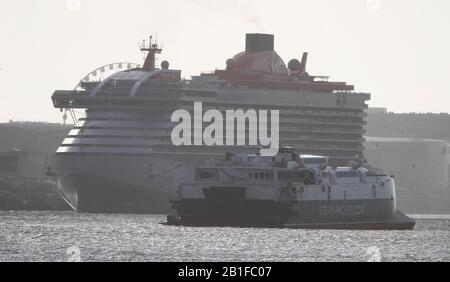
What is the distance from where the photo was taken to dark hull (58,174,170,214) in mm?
196625

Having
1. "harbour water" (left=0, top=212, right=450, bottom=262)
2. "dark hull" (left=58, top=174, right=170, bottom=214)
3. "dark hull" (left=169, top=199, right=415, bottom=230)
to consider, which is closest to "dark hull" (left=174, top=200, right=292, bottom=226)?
"dark hull" (left=169, top=199, right=415, bottom=230)

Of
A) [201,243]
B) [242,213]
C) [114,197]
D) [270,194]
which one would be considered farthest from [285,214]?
[114,197]

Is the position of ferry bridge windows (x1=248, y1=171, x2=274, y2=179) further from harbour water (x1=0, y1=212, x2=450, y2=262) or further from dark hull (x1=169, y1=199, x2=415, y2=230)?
harbour water (x1=0, y1=212, x2=450, y2=262)

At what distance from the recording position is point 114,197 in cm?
19750

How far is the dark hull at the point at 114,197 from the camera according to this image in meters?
197

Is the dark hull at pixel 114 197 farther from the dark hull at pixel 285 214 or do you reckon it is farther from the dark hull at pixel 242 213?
the dark hull at pixel 242 213

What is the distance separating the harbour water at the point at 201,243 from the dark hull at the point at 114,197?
30.6 metres

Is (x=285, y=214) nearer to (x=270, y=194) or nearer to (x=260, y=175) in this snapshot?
(x=270, y=194)

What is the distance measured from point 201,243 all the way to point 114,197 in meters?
68.5

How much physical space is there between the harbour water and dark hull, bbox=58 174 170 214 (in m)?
30.6

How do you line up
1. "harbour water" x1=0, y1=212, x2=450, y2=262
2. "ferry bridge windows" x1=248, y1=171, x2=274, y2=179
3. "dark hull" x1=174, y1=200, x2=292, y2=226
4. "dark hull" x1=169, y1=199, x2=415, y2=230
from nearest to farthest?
"harbour water" x1=0, y1=212, x2=450, y2=262
"dark hull" x1=174, y1=200, x2=292, y2=226
"dark hull" x1=169, y1=199, x2=415, y2=230
"ferry bridge windows" x1=248, y1=171, x2=274, y2=179

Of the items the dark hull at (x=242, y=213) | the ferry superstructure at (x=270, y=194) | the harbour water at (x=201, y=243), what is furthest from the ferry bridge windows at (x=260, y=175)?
the harbour water at (x=201, y=243)

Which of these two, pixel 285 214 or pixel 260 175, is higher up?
pixel 260 175
